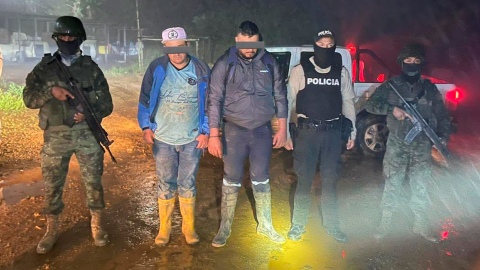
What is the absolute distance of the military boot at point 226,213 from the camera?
4.06m

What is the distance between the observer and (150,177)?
6238 millimetres

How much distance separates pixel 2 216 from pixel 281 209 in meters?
3.28

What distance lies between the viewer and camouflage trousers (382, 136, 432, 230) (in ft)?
14.1

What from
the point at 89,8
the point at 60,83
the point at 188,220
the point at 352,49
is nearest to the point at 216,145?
the point at 188,220

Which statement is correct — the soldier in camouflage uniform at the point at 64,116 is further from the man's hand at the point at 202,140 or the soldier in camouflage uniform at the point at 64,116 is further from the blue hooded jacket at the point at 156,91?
the man's hand at the point at 202,140

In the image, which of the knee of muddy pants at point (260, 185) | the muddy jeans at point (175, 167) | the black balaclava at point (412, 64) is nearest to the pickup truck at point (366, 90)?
the black balaclava at point (412, 64)

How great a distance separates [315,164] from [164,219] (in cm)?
166

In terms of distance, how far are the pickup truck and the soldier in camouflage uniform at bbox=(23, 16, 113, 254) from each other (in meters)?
3.93

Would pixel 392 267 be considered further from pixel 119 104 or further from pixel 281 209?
pixel 119 104

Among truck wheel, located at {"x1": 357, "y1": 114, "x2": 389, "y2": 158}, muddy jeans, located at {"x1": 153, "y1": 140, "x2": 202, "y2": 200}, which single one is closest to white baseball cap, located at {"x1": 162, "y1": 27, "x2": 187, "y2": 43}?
muddy jeans, located at {"x1": 153, "y1": 140, "x2": 202, "y2": 200}

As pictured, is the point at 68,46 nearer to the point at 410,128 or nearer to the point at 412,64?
the point at 412,64

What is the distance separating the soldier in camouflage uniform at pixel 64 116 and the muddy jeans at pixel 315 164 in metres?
2.00

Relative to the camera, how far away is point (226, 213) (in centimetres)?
412

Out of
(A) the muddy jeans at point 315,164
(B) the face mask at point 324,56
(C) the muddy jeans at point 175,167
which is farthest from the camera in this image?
(A) the muddy jeans at point 315,164
